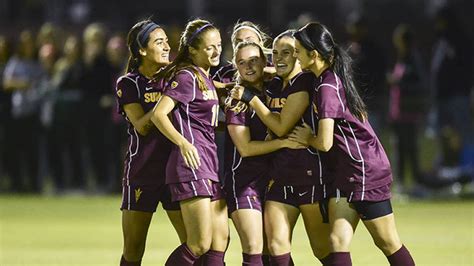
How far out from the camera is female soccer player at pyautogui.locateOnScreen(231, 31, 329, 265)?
318 inches

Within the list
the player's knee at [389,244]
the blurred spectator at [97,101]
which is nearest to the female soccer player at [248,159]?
the player's knee at [389,244]

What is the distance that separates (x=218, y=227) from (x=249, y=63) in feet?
3.40

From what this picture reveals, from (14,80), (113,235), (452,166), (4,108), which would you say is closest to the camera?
(113,235)

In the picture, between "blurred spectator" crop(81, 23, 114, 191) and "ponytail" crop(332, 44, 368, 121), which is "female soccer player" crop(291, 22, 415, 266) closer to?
"ponytail" crop(332, 44, 368, 121)

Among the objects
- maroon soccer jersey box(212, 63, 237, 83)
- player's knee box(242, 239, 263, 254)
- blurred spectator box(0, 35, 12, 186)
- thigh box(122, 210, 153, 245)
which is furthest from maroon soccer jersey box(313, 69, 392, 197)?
blurred spectator box(0, 35, 12, 186)

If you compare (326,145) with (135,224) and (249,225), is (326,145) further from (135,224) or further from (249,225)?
(135,224)

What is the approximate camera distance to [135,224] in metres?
8.40

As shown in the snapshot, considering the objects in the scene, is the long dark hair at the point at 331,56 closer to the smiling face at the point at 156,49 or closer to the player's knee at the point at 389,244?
the player's knee at the point at 389,244

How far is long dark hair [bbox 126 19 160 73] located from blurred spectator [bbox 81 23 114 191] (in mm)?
7950

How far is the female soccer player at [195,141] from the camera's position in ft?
25.9

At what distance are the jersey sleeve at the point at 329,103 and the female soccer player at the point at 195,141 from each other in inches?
26.9

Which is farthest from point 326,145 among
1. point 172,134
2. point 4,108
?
point 4,108

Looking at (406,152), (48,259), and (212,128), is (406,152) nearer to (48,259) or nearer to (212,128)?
(48,259)

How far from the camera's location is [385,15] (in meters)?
27.0
